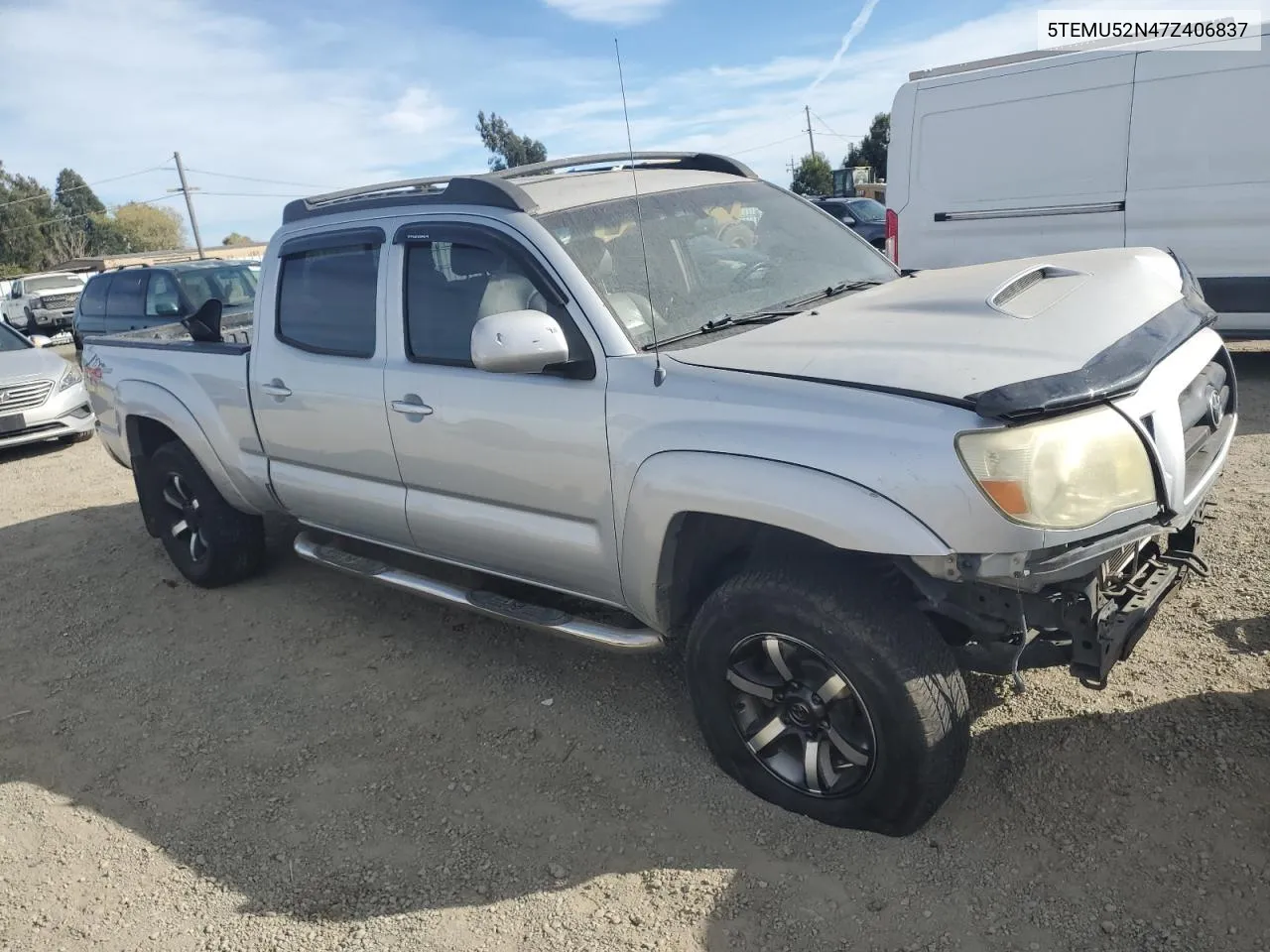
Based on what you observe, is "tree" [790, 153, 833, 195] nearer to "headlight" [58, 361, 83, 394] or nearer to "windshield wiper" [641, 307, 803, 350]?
Result: "headlight" [58, 361, 83, 394]

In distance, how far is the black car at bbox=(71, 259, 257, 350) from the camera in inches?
429

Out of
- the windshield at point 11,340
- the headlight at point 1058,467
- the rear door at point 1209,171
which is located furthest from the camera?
the windshield at point 11,340

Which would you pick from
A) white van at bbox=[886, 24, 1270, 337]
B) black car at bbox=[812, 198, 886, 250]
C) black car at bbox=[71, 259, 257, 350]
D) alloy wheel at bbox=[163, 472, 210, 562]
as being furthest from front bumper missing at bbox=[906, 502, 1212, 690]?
black car at bbox=[812, 198, 886, 250]

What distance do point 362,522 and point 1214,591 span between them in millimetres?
3512

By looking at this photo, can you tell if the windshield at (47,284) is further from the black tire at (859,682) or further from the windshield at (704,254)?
the black tire at (859,682)

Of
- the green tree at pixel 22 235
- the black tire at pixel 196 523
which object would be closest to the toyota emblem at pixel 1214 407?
the black tire at pixel 196 523

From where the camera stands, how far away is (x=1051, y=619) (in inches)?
96.3

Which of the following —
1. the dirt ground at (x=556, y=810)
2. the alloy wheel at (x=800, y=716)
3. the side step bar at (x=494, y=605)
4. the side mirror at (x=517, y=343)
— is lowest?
the dirt ground at (x=556, y=810)

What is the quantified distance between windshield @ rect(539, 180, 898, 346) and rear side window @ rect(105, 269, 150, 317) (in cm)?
972

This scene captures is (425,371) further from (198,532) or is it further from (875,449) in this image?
(198,532)

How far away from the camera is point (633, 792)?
3078 millimetres

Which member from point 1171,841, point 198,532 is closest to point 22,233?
point 198,532

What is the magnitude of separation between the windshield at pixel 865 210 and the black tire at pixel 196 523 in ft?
49.2

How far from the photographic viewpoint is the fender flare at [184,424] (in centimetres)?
461
